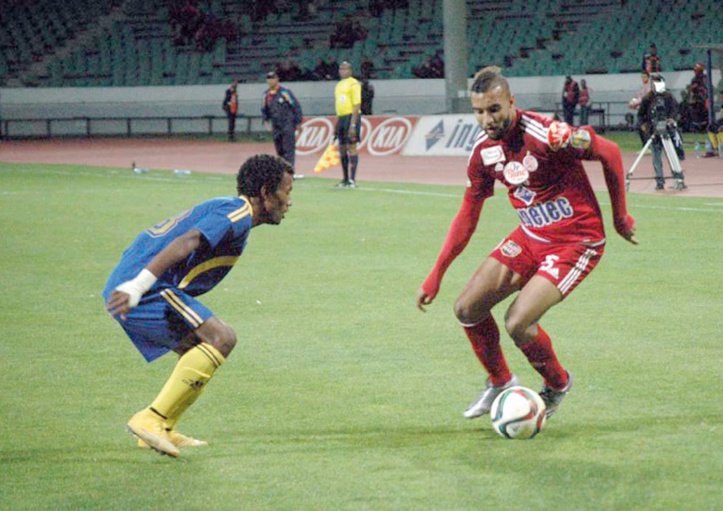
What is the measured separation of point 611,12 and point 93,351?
1525 inches

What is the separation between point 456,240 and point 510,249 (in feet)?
0.97

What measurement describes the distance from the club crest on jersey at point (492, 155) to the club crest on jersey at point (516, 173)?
0.20ft

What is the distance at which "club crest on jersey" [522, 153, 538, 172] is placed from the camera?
244 inches

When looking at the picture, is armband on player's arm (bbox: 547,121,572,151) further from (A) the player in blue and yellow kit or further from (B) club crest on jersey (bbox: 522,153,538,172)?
(A) the player in blue and yellow kit

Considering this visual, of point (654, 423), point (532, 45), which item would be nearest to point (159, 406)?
point (654, 423)

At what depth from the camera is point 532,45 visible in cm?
4481

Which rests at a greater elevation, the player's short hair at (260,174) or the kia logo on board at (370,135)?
the player's short hair at (260,174)

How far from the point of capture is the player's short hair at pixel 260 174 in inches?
237

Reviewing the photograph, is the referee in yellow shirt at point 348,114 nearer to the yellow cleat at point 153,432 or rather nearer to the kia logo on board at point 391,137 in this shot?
the kia logo on board at point 391,137

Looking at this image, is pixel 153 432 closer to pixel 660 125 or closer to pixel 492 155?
pixel 492 155

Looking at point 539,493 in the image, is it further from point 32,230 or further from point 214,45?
point 214,45

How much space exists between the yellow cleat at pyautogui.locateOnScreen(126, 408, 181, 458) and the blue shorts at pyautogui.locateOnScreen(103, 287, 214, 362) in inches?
14.9

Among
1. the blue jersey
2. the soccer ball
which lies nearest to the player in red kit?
the soccer ball

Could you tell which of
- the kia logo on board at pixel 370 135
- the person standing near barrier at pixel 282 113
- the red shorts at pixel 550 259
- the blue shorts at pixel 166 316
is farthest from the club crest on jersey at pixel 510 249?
the kia logo on board at pixel 370 135
